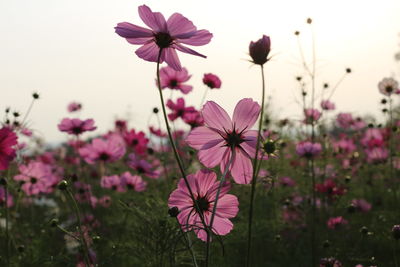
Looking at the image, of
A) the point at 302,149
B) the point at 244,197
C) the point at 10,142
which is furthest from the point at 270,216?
the point at 10,142

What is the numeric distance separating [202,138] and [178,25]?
0.78ft

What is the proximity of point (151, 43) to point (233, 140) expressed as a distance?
0.88 ft

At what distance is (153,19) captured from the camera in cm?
95

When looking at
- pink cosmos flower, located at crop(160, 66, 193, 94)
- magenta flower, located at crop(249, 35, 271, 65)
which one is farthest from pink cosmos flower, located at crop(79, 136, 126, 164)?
magenta flower, located at crop(249, 35, 271, 65)

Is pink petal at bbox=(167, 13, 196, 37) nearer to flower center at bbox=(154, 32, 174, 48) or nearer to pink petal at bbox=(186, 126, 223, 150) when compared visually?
flower center at bbox=(154, 32, 174, 48)

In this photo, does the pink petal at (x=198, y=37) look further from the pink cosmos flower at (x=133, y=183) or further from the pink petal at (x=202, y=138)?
the pink cosmos flower at (x=133, y=183)

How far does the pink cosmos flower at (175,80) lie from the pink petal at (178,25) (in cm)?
147

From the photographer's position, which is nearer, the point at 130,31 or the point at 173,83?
the point at 130,31

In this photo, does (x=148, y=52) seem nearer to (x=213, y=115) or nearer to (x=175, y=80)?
(x=213, y=115)

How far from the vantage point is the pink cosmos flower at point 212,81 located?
2.50 metres

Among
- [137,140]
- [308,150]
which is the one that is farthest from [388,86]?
[137,140]

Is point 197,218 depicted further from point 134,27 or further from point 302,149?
point 302,149

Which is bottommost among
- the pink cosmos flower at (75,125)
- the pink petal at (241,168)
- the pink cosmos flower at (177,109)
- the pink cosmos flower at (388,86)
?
the pink petal at (241,168)

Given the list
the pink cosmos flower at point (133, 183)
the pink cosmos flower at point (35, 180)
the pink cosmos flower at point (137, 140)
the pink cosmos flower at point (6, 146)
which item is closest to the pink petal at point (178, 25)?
the pink cosmos flower at point (6, 146)
